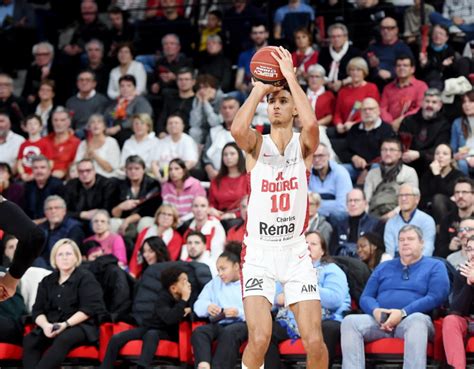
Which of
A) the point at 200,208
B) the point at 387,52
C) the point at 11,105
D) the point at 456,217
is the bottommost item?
the point at 456,217

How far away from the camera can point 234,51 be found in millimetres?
15695

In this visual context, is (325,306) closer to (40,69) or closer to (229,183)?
(229,183)

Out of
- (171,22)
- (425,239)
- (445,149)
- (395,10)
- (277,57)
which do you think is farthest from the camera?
(171,22)

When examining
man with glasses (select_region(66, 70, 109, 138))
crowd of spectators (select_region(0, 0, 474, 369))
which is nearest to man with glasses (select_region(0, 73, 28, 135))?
crowd of spectators (select_region(0, 0, 474, 369))

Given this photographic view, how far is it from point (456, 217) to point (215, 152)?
11.7 ft

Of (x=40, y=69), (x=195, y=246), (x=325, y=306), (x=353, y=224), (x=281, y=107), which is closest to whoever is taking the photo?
(x=281, y=107)

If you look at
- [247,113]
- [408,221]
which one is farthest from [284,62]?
[408,221]

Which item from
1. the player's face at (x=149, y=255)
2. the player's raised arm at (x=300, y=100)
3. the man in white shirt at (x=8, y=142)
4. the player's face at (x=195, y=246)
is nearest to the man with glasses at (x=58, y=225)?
the player's face at (x=149, y=255)

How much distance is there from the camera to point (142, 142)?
1384 centimetres

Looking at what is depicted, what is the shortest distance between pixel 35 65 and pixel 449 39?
19.7 feet

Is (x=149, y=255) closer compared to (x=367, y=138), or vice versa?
(x=149, y=255)

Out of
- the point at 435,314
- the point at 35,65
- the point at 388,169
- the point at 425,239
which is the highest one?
the point at 35,65

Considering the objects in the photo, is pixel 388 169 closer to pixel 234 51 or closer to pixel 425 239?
pixel 425 239

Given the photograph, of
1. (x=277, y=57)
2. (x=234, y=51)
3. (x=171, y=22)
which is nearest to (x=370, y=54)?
(x=234, y=51)
